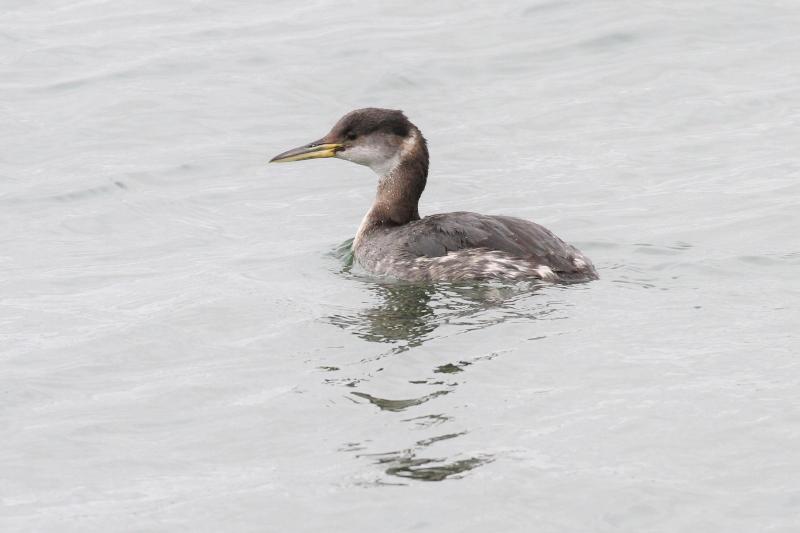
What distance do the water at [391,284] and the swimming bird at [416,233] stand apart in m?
0.23

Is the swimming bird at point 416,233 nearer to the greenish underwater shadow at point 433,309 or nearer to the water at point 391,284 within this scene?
the greenish underwater shadow at point 433,309

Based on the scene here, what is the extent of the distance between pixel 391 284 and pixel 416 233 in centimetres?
48

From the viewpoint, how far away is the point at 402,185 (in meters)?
12.6

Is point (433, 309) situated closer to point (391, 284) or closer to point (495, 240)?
point (495, 240)

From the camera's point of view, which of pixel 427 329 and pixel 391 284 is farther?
pixel 391 284

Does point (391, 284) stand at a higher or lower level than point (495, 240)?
lower

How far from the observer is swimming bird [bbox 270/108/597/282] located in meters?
11.1

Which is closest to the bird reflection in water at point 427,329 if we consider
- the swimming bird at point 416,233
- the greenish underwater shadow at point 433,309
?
the greenish underwater shadow at point 433,309

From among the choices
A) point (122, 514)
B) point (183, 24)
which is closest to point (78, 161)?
point (183, 24)

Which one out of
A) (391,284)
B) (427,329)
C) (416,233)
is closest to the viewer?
(427,329)

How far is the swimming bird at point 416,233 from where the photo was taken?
11.1m

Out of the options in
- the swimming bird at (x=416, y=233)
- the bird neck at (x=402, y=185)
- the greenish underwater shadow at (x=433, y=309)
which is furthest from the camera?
the bird neck at (x=402, y=185)

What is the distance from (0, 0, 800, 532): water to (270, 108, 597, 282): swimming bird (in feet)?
0.75

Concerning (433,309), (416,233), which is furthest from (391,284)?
(433,309)
